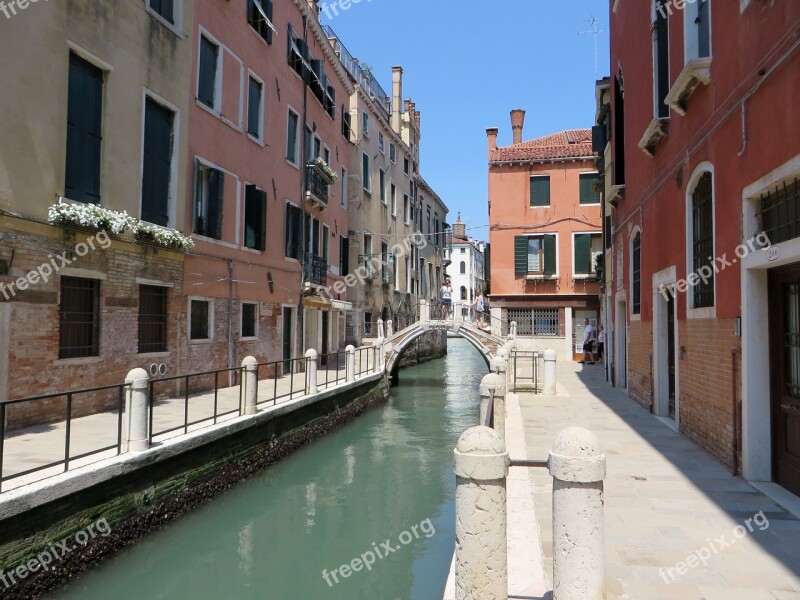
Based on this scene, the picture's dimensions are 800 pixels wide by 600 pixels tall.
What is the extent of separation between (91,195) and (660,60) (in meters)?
8.93

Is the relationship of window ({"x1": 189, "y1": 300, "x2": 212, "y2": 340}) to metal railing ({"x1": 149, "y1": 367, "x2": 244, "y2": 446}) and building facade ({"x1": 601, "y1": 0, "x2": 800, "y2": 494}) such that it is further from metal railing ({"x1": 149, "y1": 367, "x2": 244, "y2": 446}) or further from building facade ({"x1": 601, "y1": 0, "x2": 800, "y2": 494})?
building facade ({"x1": 601, "y1": 0, "x2": 800, "y2": 494})

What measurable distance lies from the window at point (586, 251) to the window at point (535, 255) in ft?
2.97

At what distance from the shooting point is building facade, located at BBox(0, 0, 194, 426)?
8070 millimetres

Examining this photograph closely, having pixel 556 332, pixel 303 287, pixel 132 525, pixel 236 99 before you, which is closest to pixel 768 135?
pixel 132 525

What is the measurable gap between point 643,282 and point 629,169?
285 cm

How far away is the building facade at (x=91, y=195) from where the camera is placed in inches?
318

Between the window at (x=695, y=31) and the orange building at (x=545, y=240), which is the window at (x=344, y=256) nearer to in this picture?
the orange building at (x=545, y=240)

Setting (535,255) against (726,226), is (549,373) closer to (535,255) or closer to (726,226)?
(726,226)

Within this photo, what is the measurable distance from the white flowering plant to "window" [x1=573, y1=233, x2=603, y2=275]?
1732 cm

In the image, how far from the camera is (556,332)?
24672 millimetres

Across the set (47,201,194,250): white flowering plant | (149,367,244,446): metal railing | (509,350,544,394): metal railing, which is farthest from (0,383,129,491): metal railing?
(509,350,544,394): metal railing

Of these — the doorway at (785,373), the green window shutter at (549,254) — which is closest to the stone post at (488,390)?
the doorway at (785,373)

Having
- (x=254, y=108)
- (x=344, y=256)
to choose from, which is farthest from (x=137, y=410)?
(x=344, y=256)

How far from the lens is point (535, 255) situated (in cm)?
2536
